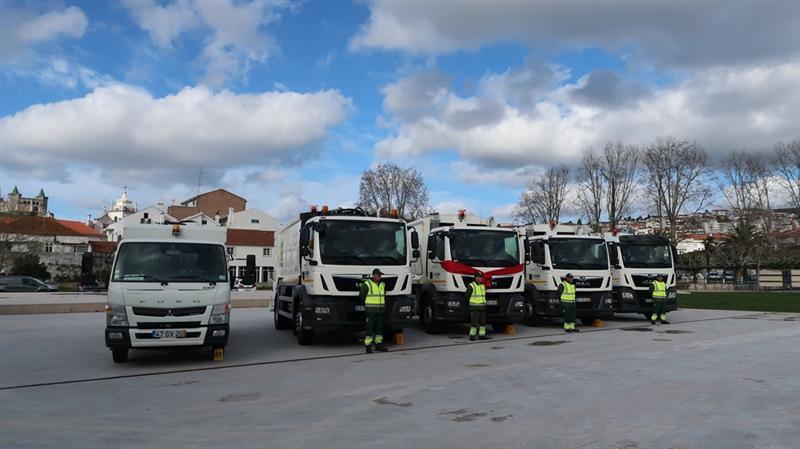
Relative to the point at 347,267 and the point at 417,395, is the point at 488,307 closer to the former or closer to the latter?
the point at 347,267

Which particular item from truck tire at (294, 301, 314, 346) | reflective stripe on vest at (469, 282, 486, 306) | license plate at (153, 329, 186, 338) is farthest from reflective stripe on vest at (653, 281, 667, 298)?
license plate at (153, 329, 186, 338)

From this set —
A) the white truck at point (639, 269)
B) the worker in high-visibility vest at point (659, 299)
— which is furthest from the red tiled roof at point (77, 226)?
the worker in high-visibility vest at point (659, 299)

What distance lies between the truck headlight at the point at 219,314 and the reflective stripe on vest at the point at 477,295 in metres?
5.67

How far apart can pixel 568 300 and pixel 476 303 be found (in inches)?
122

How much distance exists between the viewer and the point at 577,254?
16.2 meters

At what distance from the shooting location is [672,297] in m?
17.7

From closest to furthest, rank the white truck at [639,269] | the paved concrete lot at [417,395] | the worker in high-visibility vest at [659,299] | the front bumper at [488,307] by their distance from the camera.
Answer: the paved concrete lot at [417,395]
the front bumper at [488,307]
the worker in high-visibility vest at [659,299]
the white truck at [639,269]

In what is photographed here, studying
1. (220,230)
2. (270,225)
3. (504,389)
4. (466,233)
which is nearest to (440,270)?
(466,233)

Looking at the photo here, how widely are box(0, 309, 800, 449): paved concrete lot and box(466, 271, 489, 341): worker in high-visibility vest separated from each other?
1.95 feet

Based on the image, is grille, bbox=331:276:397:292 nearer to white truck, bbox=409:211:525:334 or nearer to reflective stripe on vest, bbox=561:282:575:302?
white truck, bbox=409:211:525:334

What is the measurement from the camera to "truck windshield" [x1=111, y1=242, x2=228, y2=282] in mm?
10086

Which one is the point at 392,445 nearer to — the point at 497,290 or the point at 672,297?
the point at 497,290

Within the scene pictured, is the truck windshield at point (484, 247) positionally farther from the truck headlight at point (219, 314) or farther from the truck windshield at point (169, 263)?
the truck headlight at point (219, 314)

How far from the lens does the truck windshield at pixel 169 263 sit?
10.1 m
